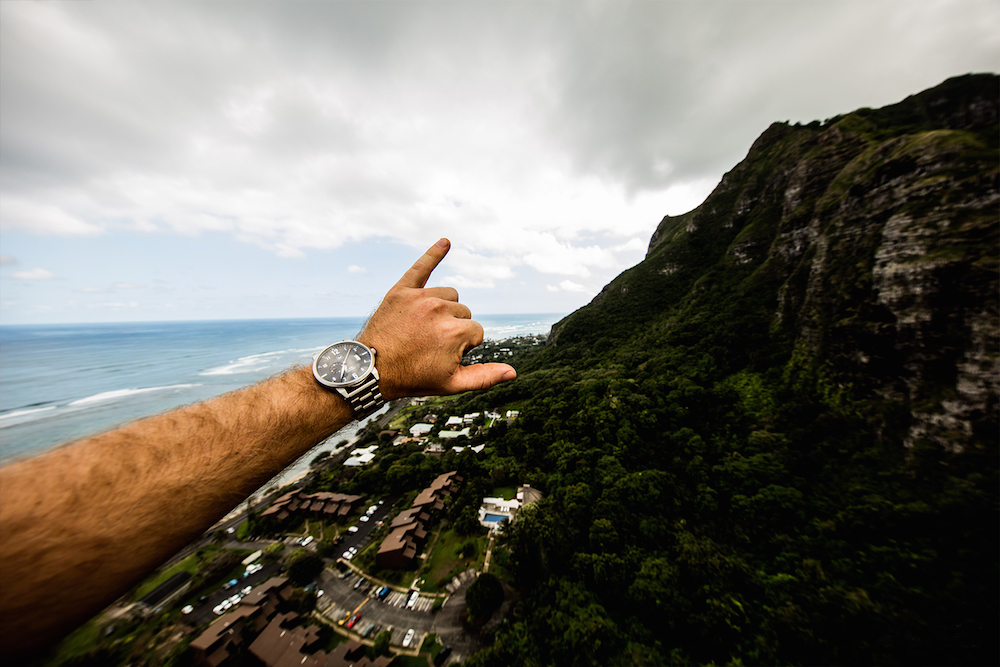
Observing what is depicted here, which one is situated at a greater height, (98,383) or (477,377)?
(477,377)

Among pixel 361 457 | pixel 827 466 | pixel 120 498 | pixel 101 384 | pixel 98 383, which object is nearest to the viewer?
pixel 120 498

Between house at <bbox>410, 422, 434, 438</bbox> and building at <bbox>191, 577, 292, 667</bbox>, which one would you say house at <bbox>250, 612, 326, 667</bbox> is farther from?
house at <bbox>410, 422, 434, 438</bbox>

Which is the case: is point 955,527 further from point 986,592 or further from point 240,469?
point 240,469

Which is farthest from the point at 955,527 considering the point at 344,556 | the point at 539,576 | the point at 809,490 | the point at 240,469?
the point at 344,556

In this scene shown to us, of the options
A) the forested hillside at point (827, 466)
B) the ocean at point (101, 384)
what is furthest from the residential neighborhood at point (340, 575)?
the ocean at point (101, 384)

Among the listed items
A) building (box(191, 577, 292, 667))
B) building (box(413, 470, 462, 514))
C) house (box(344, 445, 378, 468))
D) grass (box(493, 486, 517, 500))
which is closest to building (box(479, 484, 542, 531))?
grass (box(493, 486, 517, 500))

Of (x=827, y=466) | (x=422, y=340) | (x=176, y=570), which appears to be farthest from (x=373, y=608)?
(x=827, y=466)

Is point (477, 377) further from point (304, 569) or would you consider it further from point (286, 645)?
point (304, 569)
